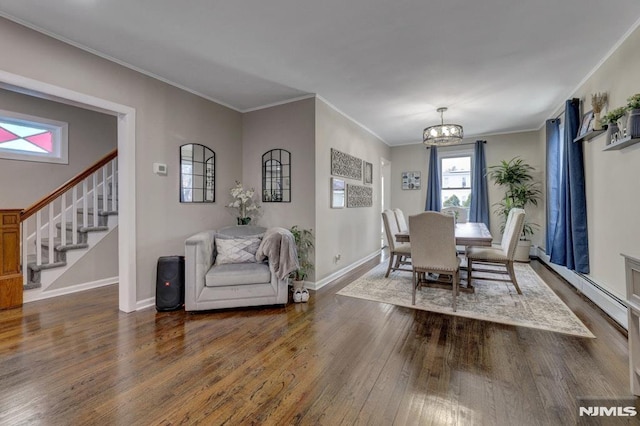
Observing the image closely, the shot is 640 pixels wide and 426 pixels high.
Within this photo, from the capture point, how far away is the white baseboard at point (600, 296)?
255 cm

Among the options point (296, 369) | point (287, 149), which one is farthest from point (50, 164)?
point (296, 369)

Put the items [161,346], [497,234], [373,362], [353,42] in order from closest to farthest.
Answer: [373,362], [161,346], [353,42], [497,234]

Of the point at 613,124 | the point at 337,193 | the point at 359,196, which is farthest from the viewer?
the point at 359,196

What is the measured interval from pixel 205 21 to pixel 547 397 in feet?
11.3

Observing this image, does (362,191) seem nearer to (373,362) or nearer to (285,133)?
(285,133)

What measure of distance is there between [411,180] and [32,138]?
687cm

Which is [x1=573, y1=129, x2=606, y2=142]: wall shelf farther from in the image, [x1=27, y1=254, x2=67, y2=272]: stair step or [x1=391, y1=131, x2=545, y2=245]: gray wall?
[x1=27, y1=254, x2=67, y2=272]: stair step

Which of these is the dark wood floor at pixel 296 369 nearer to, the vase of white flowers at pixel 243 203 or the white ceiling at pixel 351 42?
the vase of white flowers at pixel 243 203

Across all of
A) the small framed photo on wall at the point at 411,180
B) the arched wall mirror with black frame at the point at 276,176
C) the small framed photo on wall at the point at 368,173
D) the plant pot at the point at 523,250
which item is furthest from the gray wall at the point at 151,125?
the plant pot at the point at 523,250

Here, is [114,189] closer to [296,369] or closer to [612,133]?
[296,369]

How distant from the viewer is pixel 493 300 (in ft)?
10.5

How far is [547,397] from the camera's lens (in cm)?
162

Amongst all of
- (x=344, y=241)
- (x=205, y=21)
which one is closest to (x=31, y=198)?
(x=205, y=21)

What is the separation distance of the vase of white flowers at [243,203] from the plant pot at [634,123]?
3.88 m
